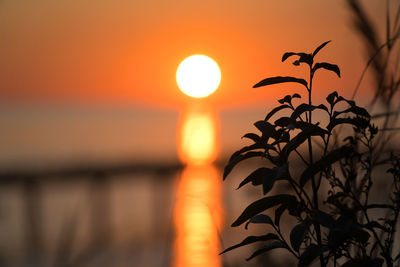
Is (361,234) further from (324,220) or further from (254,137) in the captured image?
(254,137)

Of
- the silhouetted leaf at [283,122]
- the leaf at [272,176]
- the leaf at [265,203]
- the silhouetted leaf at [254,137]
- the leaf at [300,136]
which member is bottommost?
the leaf at [265,203]

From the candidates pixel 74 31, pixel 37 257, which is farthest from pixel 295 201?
pixel 74 31

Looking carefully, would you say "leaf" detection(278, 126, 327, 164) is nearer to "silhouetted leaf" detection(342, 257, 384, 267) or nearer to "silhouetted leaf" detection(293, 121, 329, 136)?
"silhouetted leaf" detection(293, 121, 329, 136)

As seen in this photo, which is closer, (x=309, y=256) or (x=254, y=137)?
(x=309, y=256)

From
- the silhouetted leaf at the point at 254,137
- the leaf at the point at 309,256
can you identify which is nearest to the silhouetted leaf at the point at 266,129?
the silhouetted leaf at the point at 254,137

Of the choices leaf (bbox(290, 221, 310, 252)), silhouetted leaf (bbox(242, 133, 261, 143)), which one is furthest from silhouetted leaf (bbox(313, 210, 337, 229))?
silhouetted leaf (bbox(242, 133, 261, 143))

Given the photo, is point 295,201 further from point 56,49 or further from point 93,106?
point 93,106

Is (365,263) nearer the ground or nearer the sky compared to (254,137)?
nearer the ground

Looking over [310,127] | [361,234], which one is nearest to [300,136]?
[310,127]

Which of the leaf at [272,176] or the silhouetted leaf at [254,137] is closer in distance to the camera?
the leaf at [272,176]

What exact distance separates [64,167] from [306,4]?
320 cm

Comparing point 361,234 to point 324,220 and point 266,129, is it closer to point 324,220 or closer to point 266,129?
point 324,220

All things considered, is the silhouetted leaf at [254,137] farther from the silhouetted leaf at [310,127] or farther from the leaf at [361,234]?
the leaf at [361,234]

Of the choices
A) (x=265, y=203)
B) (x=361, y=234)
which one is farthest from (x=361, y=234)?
(x=265, y=203)
